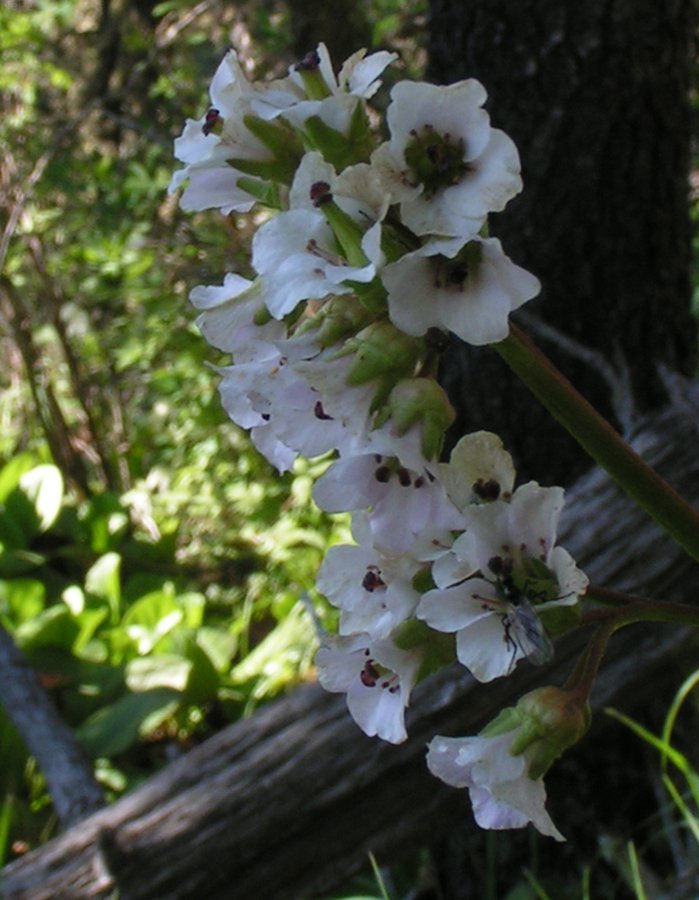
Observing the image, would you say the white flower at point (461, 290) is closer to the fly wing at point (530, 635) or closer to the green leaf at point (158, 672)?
the fly wing at point (530, 635)

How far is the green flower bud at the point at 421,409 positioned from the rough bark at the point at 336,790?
40.8 inches

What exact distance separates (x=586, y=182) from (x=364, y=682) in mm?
1188

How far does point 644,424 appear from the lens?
159cm

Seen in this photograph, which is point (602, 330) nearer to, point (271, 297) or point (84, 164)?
point (271, 297)

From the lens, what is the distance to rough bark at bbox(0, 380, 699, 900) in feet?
5.10

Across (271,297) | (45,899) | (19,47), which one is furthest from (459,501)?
(19,47)

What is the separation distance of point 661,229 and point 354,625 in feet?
4.16

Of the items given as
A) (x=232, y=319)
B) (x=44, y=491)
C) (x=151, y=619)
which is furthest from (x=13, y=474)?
(x=232, y=319)

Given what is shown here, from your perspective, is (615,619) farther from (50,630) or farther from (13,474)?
(13,474)

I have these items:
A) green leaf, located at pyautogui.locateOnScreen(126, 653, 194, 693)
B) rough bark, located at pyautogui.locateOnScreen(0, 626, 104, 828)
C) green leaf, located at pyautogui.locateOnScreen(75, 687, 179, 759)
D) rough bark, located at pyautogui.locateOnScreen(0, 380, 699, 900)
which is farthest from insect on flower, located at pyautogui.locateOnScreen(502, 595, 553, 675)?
green leaf, located at pyautogui.locateOnScreen(126, 653, 194, 693)

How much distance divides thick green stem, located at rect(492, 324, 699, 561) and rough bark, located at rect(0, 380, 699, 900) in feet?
3.25

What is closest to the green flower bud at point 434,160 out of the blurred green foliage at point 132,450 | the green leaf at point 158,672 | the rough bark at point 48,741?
the rough bark at point 48,741

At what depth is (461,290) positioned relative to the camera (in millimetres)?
540

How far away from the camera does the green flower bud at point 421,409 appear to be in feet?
1.83
